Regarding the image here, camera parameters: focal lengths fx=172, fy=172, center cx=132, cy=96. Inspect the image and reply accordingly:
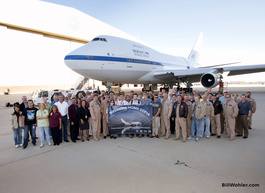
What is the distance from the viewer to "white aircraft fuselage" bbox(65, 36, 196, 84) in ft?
43.1

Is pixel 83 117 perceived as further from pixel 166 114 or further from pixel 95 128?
pixel 166 114

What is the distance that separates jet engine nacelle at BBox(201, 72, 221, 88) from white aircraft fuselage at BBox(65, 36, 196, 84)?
5009 mm

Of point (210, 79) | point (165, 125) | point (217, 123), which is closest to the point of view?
point (217, 123)

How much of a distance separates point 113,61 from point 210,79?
917 centimetres

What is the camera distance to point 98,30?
4747cm

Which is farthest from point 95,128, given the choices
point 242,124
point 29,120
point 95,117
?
point 242,124

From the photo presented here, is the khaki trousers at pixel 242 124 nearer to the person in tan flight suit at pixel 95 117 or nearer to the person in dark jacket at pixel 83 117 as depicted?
the person in tan flight suit at pixel 95 117

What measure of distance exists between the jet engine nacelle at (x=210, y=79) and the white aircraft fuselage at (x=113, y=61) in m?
5.01

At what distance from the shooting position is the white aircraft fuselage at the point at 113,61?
43.1 ft

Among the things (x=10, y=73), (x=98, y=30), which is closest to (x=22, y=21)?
(x=10, y=73)

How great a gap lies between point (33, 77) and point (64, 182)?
3824 cm

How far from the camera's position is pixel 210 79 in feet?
52.9

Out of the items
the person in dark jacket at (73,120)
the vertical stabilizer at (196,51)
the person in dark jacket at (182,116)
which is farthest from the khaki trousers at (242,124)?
the vertical stabilizer at (196,51)

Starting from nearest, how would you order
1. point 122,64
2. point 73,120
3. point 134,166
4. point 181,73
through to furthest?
point 134,166 → point 73,120 → point 122,64 → point 181,73
